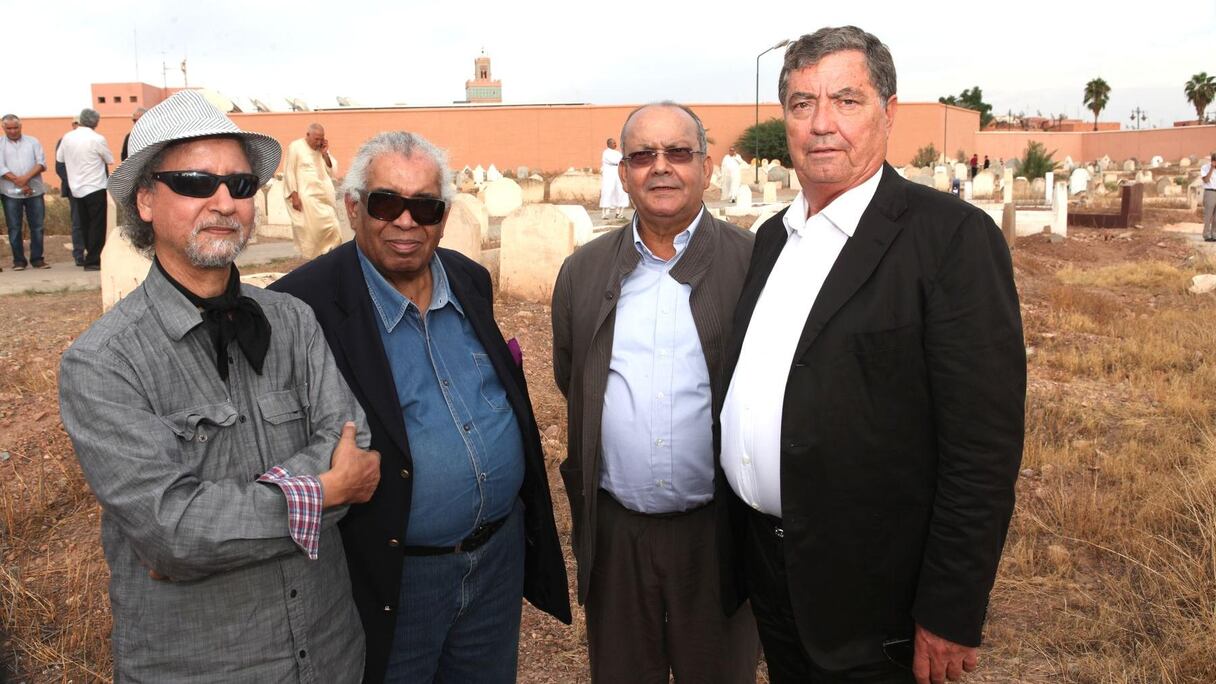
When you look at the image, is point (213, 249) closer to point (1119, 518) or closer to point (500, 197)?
point (1119, 518)

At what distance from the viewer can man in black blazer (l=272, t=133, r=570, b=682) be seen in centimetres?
220

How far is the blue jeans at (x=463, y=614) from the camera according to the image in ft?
7.63

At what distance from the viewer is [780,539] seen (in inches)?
86.8

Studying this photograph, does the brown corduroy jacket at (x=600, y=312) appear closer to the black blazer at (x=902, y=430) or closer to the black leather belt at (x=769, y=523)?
the black leather belt at (x=769, y=523)

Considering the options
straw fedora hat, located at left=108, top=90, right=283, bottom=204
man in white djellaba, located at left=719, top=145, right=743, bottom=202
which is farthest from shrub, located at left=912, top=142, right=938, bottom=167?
straw fedora hat, located at left=108, top=90, right=283, bottom=204

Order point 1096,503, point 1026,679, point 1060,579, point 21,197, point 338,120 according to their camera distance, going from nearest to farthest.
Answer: point 1026,679 → point 1060,579 → point 1096,503 → point 21,197 → point 338,120

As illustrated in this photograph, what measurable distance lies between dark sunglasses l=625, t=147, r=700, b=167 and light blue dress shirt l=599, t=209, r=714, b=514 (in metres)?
0.32

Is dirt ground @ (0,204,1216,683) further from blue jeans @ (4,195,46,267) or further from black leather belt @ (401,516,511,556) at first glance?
blue jeans @ (4,195,46,267)

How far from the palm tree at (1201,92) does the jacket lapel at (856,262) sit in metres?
78.6

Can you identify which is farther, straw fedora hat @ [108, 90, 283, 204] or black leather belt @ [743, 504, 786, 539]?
black leather belt @ [743, 504, 786, 539]

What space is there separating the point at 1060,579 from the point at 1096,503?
773 mm

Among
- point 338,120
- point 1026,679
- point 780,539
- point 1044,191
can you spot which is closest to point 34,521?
point 780,539

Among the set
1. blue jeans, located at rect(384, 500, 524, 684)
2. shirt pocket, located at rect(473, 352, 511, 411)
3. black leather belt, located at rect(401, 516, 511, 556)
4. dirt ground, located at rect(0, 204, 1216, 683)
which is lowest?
dirt ground, located at rect(0, 204, 1216, 683)

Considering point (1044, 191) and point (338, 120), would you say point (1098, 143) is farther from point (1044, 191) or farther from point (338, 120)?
point (338, 120)
